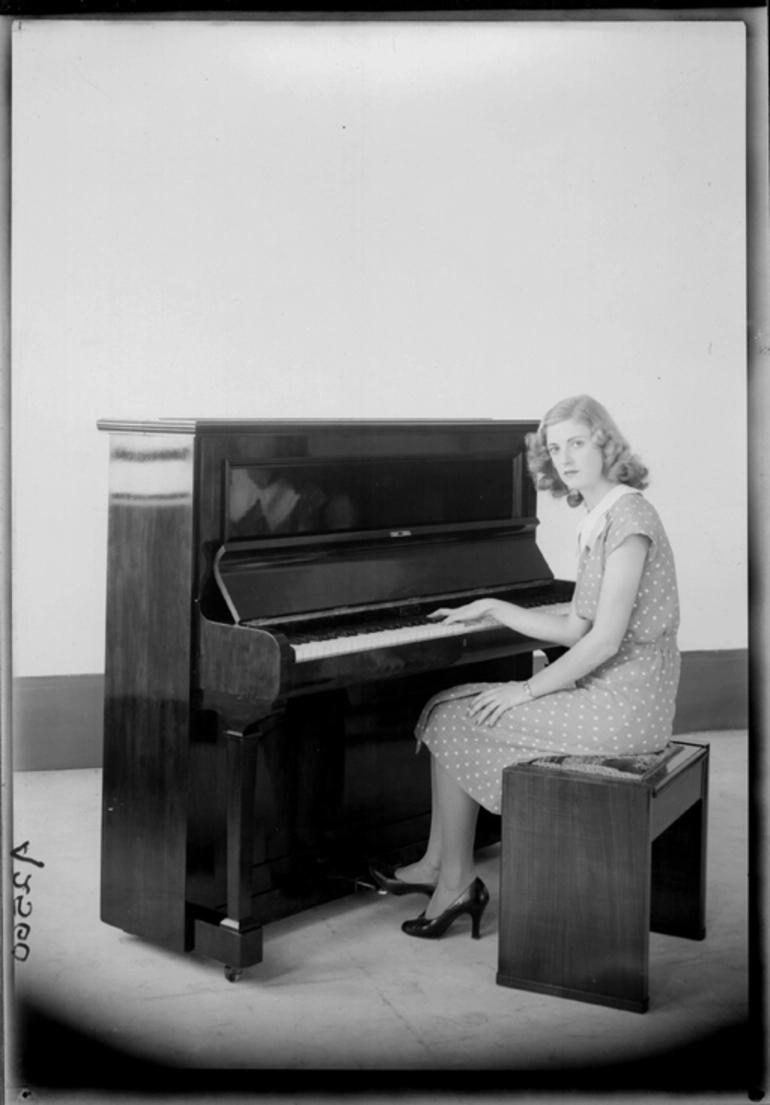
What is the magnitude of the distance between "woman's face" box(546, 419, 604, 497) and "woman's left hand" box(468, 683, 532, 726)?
584 mm

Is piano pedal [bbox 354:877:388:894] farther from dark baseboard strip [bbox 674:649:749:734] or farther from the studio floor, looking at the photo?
dark baseboard strip [bbox 674:649:749:734]

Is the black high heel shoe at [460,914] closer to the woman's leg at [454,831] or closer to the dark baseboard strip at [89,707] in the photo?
the woman's leg at [454,831]

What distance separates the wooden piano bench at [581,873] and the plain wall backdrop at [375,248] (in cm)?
82

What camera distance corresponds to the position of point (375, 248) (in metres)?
5.25

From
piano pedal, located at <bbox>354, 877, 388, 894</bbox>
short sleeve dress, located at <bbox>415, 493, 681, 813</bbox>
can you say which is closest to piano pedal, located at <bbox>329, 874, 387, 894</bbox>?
piano pedal, located at <bbox>354, 877, 388, 894</bbox>

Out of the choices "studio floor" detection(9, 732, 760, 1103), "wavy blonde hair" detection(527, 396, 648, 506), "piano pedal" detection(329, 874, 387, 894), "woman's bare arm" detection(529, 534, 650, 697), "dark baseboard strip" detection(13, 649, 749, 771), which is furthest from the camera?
"dark baseboard strip" detection(13, 649, 749, 771)

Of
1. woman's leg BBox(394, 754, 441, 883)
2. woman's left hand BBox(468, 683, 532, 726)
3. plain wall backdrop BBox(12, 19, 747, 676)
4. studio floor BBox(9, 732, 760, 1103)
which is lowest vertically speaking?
studio floor BBox(9, 732, 760, 1103)

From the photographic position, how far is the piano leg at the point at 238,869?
329 cm

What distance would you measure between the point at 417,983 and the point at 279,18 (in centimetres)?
246

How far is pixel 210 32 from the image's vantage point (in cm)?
313

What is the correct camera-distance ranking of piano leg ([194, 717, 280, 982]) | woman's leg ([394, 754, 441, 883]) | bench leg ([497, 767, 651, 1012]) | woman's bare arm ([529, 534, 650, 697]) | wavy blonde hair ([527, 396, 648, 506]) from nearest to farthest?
bench leg ([497, 767, 651, 1012])
piano leg ([194, 717, 280, 982])
woman's bare arm ([529, 534, 650, 697])
wavy blonde hair ([527, 396, 648, 506])
woman's leg ([394, 754, 441, 883])

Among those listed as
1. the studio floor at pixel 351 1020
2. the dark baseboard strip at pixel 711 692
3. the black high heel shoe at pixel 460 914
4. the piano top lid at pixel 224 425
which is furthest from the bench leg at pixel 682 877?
the dark baseboard strip at pixel 711 692

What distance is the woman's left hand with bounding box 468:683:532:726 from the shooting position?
3.56 metres

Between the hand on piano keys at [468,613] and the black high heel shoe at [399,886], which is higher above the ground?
the hand on piano keys at [468,613]
